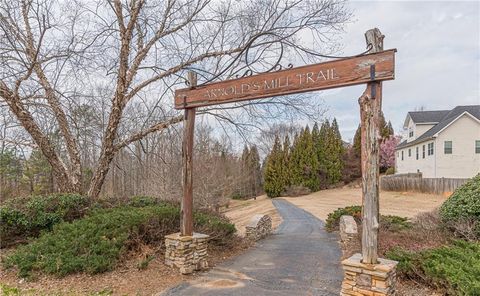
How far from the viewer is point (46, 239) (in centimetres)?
601

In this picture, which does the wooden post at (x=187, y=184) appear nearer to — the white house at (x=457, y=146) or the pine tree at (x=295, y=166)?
the white house at (x=457, y=146)

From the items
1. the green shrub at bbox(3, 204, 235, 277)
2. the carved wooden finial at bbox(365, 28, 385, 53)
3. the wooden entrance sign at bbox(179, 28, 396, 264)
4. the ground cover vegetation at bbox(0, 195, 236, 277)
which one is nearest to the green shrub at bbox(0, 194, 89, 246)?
the ground cover vegetation at bbox(0, 195, 236, 277)

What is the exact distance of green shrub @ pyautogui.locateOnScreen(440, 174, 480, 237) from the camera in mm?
6336

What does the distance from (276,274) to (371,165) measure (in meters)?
2.82

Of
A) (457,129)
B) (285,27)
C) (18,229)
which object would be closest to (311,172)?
(457,129)

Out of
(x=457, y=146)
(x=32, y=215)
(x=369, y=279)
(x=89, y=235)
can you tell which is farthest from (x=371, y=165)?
(x=457, y=146)

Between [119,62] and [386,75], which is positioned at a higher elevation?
[119,62]

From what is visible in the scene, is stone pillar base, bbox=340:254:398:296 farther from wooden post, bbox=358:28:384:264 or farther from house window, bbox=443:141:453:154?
house window, bbox=443:141:453:154

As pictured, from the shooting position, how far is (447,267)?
14.3 ft

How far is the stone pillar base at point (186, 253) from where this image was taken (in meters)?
5.45

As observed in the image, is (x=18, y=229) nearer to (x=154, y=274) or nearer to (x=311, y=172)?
(x=154, y=274)

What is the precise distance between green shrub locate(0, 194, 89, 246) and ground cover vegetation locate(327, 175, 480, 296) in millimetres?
6774

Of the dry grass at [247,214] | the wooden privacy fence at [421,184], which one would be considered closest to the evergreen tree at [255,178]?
the dry grass at [247,214]

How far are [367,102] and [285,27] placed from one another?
499cm
